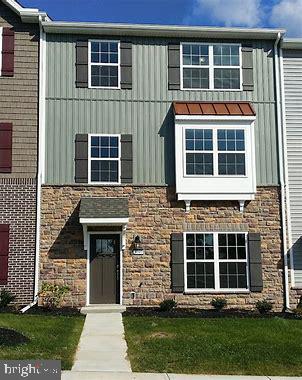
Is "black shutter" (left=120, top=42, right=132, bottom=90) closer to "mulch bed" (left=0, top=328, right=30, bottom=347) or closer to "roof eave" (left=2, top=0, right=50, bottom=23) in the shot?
"roof eave" (left=2, top=0, right=50, bottom=23)

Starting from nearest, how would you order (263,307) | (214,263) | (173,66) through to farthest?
(263,307) → (214,263) → (173,66)

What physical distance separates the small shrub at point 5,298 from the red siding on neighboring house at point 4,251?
1.08 feet

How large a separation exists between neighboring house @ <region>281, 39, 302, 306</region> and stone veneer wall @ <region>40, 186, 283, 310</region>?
445 millimetres

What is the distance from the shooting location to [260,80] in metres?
16.9

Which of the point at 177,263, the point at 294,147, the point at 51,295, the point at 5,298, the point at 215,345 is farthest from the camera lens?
the point at 294,147

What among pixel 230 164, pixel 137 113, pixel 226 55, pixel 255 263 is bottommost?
pixel 255 263

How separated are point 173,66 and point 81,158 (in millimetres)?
4093

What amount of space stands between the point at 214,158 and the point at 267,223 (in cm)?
258

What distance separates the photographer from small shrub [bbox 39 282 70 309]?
15055mm

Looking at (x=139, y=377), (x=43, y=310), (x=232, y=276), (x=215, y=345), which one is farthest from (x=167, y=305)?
(x=139, y=377)

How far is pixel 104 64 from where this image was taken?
16453mm

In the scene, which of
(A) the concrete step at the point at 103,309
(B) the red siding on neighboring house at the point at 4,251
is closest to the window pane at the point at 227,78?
(A) the concrete step at the point at 103,309

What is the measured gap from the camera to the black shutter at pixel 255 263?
15766mm

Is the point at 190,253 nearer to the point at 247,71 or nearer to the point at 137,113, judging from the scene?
the point at 137,113
